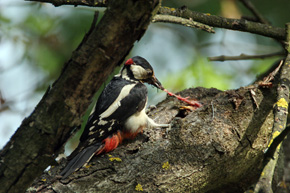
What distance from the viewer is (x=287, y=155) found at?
4082 mm

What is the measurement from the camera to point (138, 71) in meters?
3.68

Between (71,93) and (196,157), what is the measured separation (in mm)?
1279

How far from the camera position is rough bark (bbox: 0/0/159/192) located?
133cm

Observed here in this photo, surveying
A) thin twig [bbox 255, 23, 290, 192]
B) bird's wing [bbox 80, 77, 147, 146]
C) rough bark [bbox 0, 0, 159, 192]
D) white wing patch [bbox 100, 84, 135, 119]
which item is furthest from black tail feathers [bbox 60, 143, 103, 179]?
thin twig [bbox 255, 23, 290, 192]

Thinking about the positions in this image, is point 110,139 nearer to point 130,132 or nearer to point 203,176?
point 130,132

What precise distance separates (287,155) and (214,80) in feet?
4.46

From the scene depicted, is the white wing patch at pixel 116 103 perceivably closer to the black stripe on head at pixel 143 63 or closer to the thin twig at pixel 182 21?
the black stripe on head at pixel 143 63

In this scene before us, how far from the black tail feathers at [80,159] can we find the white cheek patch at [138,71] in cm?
112

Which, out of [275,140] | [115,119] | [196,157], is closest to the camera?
[275,140]

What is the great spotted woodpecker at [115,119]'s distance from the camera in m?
2.84

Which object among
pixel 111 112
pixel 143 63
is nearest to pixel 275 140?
pixel 111 112

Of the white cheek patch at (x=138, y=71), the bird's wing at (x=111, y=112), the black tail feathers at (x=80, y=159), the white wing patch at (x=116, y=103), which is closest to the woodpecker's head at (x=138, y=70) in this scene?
the white cheek patch at (x=138, y=71)

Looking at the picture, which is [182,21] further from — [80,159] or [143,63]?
[80,159]

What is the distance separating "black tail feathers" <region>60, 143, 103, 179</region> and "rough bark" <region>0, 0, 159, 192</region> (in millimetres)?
761
